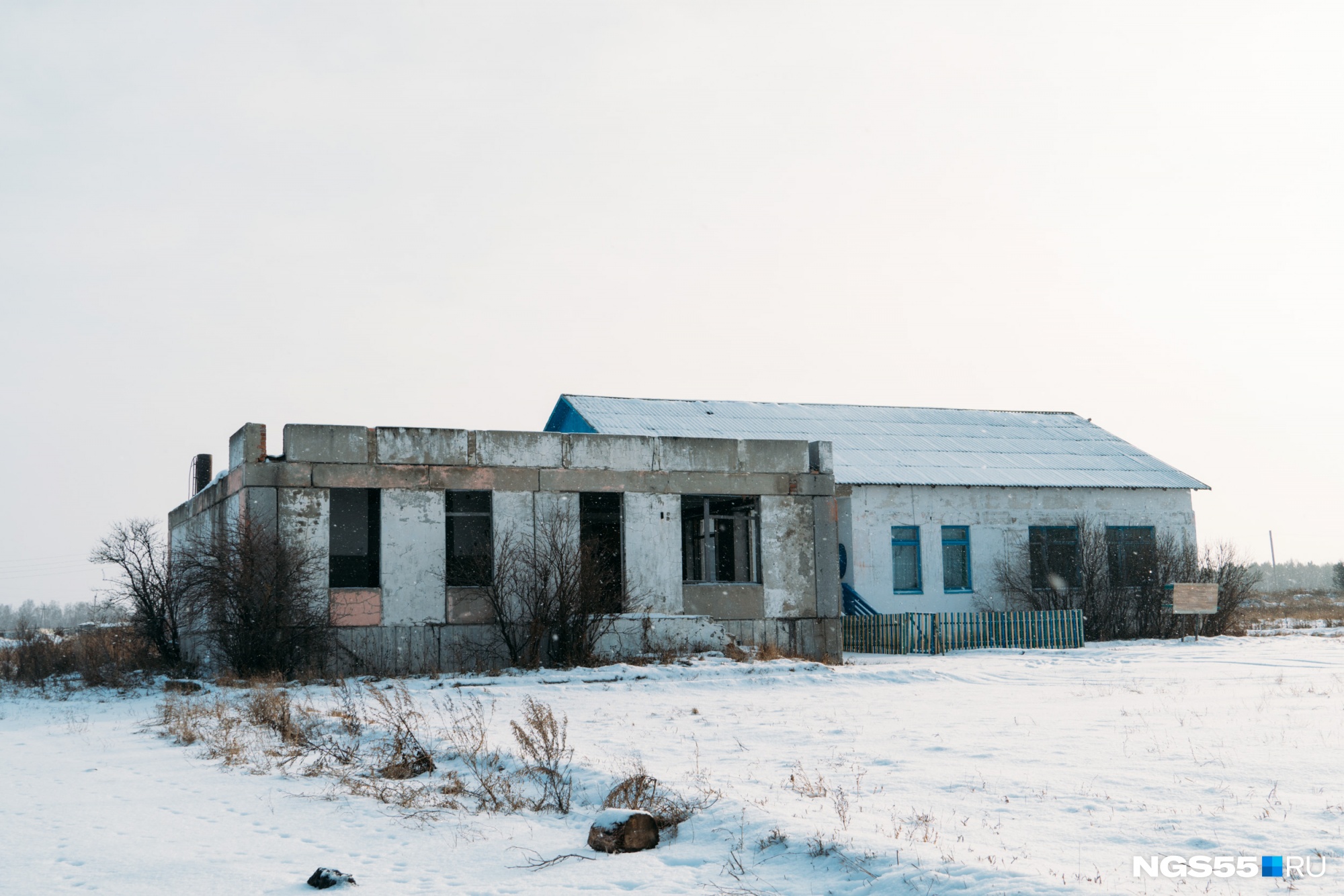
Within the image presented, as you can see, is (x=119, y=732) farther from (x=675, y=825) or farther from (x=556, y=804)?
(x=675, y=825)

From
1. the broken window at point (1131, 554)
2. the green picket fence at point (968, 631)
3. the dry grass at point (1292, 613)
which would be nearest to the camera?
the green picket fence at point (968, 631)

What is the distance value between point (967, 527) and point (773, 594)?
1017cm

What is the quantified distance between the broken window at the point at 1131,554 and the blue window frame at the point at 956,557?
4.03m

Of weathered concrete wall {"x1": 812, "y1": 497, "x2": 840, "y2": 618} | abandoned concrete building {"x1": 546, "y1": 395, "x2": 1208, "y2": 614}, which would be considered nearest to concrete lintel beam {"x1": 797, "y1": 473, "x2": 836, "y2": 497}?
weathered concrete wall {"x1": 812, "y1": 497, "x2": 840, "y2": 618}

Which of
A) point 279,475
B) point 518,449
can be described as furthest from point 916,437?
point 279,475

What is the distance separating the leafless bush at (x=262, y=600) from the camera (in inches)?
771

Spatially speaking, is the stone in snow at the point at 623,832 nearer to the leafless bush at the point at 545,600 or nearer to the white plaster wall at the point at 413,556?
the leafless bush at the point at 545,600

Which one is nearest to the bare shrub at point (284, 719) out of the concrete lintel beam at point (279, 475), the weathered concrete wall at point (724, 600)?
the concrete lintel beam at point (279, 475)

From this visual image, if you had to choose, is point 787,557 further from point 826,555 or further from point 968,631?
point 968,631

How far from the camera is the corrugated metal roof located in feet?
107

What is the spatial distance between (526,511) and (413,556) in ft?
7.78

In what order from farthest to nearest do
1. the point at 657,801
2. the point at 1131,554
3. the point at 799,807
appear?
the point at 1131,554 < the point at 657,801 < the point at 799,807

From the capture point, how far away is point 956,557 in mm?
32062

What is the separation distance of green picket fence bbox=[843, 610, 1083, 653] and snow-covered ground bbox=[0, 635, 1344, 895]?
10.8m
